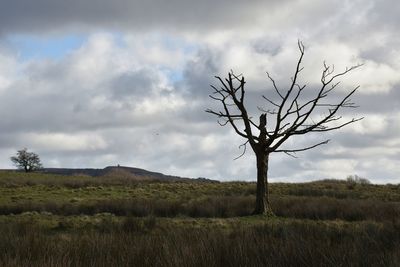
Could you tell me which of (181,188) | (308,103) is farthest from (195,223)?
(181,188)

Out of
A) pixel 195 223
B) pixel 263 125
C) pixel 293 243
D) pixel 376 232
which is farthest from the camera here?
pixel 263 125

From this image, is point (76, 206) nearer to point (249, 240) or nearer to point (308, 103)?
point (308, 103)

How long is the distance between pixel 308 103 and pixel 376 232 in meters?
14.1

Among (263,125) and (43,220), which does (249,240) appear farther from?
(263,125)

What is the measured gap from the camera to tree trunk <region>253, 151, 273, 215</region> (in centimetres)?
2473

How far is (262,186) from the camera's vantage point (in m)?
25.2

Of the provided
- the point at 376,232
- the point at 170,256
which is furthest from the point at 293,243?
the point at 376,232

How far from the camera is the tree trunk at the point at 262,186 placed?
81.1ft

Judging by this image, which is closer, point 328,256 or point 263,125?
point 328,256

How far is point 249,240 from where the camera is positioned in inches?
388

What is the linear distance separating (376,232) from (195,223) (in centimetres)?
955

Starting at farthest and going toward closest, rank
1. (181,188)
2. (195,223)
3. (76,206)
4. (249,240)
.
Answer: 1. (181,188)
2. (76,206)
3. (195,223)
4. (249,240)

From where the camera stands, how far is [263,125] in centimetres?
2555

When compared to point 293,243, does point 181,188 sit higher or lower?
higher
